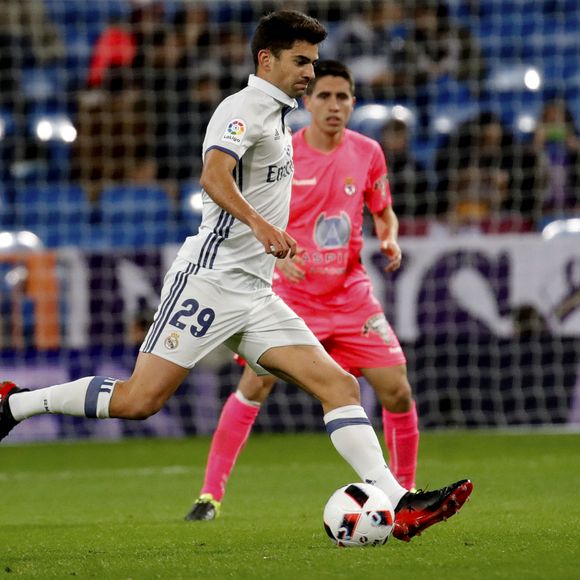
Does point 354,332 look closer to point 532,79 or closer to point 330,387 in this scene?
point 330,387

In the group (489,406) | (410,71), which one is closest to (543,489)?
(489,406)

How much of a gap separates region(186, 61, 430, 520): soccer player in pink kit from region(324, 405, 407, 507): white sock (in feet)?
4.17

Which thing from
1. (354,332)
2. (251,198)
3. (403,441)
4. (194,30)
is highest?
(194,30)

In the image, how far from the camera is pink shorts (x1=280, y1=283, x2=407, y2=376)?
602 centimetres

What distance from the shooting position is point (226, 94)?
42.1ft

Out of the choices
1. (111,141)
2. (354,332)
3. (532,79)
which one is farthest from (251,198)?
(532,79)

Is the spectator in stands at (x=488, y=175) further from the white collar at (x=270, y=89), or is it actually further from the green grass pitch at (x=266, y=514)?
the white collar at (x=270, y=89)

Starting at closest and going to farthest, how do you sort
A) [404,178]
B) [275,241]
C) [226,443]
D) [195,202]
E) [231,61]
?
[275,241]
[226,443]
[404,178]
[195,202]
[231,61]

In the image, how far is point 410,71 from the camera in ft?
42.6

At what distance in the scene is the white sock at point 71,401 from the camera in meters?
4.75

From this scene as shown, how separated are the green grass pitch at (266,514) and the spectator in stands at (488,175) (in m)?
2.48

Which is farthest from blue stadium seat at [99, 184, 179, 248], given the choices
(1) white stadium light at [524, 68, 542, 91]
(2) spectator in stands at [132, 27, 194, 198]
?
(1) white stadium light at [524, 68, 542, 91]

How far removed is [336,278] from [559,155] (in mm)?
6172

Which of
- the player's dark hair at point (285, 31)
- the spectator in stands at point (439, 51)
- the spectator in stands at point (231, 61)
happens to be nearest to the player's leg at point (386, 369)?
the player's dark hair at point (285, 31)
